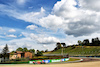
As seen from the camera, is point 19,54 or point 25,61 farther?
point 19,54

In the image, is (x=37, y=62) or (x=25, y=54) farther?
(x=25, y=54)

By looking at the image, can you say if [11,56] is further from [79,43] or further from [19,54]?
[79,43]

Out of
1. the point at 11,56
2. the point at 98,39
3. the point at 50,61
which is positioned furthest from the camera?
the point at 98,39

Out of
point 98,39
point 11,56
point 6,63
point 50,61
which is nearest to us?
point 6,63

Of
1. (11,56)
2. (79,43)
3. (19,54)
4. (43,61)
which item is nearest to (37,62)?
(43,61)

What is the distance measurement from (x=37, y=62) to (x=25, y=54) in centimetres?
3217

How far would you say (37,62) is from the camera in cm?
3644

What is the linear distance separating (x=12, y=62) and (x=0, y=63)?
12.8 feet

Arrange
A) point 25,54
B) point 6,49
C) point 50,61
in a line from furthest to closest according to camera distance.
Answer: point 6,49, point 25,54, point 50,61

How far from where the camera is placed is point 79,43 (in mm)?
189375

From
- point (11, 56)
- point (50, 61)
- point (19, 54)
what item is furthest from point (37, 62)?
point (19, 54)

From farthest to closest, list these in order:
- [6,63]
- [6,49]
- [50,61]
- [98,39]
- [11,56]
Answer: [98,39] → [6,49] → [11,56] → [50,61] → [6,63]

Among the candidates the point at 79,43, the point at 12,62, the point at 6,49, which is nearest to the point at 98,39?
the point at 79,43

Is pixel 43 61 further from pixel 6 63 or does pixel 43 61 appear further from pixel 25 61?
pixel 6 63
